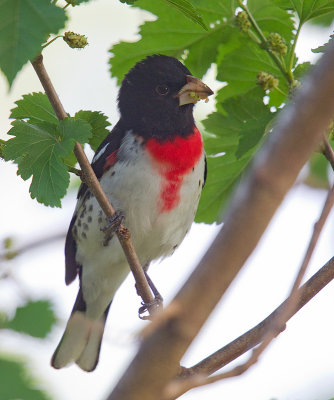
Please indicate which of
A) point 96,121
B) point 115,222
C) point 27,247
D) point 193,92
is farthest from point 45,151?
point 193,92

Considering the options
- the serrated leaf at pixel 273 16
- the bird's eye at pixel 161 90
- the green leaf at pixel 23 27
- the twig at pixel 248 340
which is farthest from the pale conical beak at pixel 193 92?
the green leaf at pixel 23 27

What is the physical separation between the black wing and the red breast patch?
0.26 metres

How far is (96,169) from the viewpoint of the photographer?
185 inches

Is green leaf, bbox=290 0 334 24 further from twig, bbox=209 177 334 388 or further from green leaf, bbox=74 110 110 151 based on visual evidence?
twig, bbox=209 177 334 388

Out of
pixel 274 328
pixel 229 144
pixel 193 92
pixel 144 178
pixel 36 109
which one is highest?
pixel 193 92

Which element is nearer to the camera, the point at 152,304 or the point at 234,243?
the point at 234,243

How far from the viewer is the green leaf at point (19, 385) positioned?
1327mm

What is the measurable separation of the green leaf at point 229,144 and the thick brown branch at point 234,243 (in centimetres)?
243

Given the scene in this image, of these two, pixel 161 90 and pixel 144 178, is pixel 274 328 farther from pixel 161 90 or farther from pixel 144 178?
pixel 161 90

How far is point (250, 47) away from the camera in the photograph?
379 centimetres

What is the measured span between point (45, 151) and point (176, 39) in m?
1.23

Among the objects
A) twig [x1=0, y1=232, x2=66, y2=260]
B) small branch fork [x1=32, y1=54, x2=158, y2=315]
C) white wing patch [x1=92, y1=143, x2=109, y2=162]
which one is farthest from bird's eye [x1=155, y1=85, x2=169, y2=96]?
twig [x1=0, y1=232, x2=66, y2=260]

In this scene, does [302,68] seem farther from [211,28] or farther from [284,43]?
[211,28]

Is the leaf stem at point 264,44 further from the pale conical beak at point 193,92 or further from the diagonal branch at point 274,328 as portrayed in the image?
the diagonal branch at point 274,328
